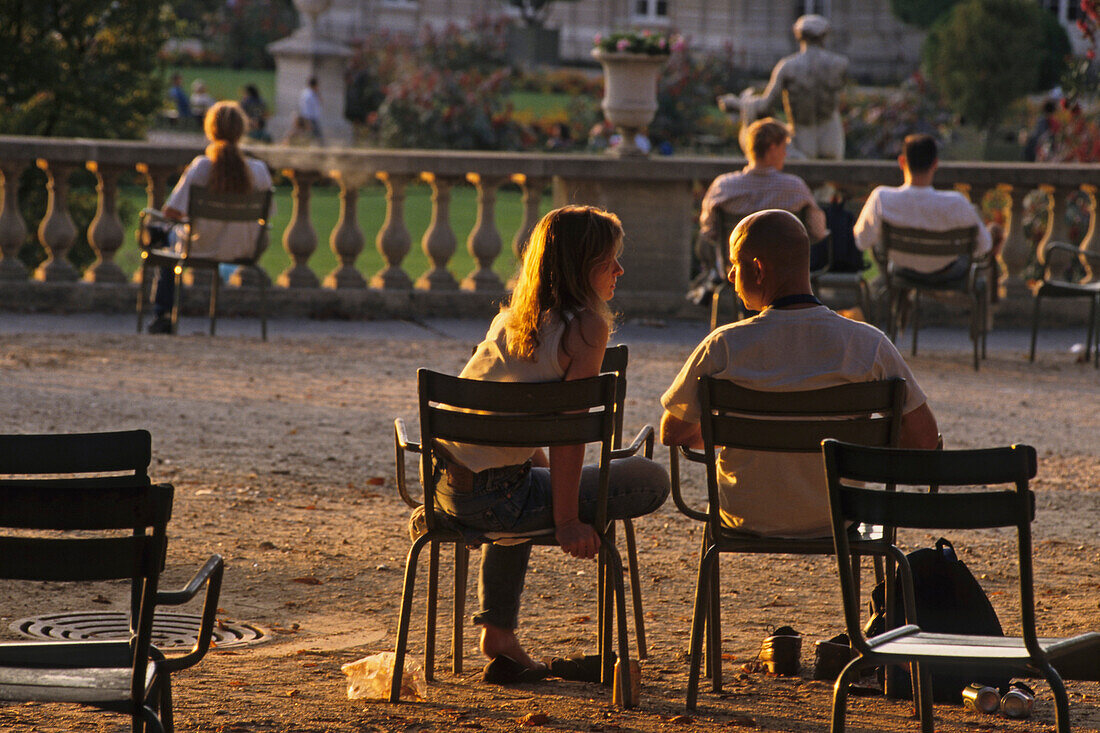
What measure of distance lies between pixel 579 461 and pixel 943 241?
6.03 metres

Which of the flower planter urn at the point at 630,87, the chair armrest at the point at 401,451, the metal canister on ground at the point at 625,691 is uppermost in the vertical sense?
the flower planter urn at the point at 630,87

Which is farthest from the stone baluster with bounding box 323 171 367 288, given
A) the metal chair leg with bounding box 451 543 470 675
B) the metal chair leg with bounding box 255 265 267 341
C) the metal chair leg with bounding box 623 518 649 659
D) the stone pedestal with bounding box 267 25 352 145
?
the stone pedestal with bounding box 267 25 352 145

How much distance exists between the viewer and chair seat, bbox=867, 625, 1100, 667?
3.46m

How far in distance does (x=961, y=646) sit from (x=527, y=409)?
121cm

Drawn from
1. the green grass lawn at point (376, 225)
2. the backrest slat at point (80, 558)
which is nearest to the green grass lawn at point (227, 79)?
the green grass lawn at point (376, 225)

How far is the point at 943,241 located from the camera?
31.8ft

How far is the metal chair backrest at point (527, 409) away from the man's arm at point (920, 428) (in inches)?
31.4

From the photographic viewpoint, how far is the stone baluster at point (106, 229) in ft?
36.9

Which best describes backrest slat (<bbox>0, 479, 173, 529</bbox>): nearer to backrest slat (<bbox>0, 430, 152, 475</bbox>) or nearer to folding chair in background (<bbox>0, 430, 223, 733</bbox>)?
folding chair in background (<bbox>0, 430, 223, 733</bbox>)

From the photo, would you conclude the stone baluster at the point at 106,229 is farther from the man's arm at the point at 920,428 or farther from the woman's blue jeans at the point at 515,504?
the man's arm at the point at 920,428

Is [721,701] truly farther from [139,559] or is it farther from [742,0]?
[742,0]

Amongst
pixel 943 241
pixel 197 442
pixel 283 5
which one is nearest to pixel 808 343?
pixel 197 442

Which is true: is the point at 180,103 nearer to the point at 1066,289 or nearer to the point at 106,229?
the point at 106,229

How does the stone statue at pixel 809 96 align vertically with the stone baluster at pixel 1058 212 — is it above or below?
above
